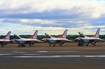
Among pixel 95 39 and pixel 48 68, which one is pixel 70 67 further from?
pixel 95 39

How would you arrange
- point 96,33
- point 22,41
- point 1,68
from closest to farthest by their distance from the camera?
1. point 1,68
2. point 22,41
3. point 96,33

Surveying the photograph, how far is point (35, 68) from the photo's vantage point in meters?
13.9

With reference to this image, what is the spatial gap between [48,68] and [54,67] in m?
0.55

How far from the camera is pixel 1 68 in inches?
543

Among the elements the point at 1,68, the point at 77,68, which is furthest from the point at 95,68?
the point at 1,68

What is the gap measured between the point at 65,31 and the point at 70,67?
198ft

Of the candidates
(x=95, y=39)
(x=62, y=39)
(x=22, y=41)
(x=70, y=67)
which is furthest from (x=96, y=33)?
(x=70, y=67)

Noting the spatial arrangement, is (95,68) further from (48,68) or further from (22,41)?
(22,41)

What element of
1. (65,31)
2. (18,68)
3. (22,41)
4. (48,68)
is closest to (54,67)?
(48,68)

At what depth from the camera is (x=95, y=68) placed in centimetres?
1381

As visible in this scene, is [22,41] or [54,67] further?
[22,41]

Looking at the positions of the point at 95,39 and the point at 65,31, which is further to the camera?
the point at 65,31

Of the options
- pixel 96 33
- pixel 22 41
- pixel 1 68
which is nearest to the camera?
pixel 1 68

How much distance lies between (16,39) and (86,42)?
18876 mm
